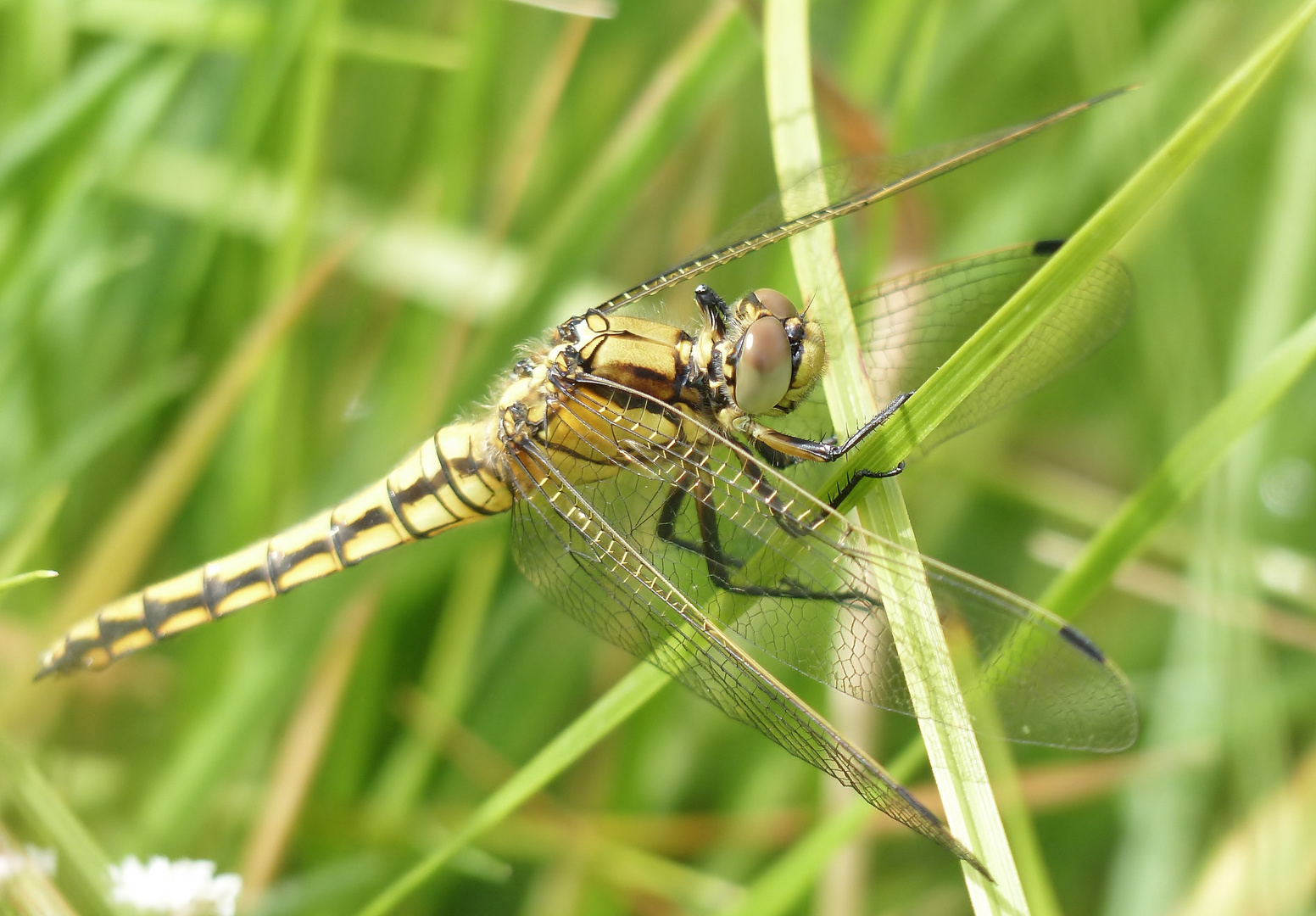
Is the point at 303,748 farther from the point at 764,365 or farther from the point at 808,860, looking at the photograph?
the point at 764,365

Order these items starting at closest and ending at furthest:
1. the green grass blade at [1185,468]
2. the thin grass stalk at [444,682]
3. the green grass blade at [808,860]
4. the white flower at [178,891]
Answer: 1. the white flower at [178,891]
2. the green grass blade at [1185,468]
3. the green grass blade at [808,860]
4. the thin grass stalk at [444,682]

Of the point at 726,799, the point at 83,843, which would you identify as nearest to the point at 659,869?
the point at 726,799

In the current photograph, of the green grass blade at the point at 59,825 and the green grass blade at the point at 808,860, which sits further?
the green grass blade at the point at 808,860

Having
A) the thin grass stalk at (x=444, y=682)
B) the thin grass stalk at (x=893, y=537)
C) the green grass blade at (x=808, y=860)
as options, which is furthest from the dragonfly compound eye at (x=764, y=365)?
the thin grass stalk at (x=444, y=682)

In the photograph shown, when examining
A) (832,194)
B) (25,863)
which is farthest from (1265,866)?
(25,863)

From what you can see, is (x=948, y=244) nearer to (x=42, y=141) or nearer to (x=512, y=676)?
(x=512, y=676)

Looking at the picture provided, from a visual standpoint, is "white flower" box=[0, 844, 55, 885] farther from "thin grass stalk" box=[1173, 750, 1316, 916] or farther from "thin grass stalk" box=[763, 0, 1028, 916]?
"thin grass stalk" box=[1173, 750, 1316, 916]

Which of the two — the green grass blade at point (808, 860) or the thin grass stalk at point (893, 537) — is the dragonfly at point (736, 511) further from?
the green grass blade at point (808, 860)
